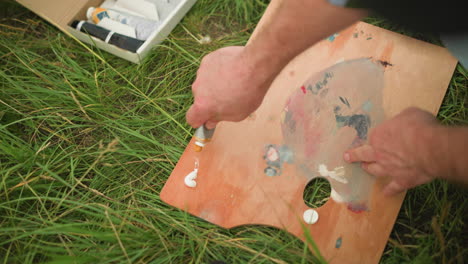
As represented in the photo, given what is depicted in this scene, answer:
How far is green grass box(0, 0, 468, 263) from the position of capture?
3.34 ft

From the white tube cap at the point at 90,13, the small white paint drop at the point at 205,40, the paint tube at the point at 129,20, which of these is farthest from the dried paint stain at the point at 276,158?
the white tube cap at the point at 90,13

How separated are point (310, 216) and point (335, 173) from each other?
0.14 metres

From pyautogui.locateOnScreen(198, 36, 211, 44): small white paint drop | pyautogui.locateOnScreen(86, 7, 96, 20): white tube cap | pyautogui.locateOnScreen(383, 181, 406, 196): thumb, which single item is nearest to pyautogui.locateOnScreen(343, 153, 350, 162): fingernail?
pyautogui.locateOnScreen(383, 181, 406, 196): thumb

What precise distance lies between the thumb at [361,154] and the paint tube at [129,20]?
2.61 ft

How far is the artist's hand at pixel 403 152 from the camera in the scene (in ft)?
2.66

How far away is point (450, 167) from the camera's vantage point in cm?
76

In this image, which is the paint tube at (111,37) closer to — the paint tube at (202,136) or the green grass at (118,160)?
the green grass at (118,160)

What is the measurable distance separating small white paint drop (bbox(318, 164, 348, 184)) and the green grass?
2.7 inches

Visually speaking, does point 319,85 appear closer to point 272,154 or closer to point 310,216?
point 272,154

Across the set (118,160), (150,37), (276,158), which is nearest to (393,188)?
(276,158)

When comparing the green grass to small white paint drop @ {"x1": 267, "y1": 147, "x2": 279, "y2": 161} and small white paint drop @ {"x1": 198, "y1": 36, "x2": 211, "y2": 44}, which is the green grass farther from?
small white paint drop @ {"x1": 267, "y1": 147, "x2": 279, "y2": 161}

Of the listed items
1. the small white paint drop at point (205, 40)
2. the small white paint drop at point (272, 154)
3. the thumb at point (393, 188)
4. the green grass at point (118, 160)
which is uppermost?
the small white paint drop at point (205, 40)

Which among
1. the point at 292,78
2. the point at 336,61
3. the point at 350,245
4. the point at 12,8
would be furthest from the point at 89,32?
the point at 350,245

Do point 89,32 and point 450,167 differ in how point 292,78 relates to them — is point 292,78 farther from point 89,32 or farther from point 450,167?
point 89,32
